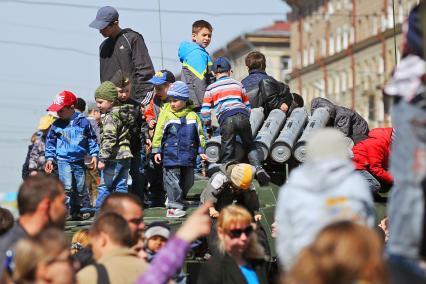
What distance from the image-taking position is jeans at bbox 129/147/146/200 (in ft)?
52.5

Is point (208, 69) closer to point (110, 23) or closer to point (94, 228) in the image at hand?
point (110, 23)

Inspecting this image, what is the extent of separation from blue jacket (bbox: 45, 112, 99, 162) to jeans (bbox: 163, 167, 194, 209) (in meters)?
0.87

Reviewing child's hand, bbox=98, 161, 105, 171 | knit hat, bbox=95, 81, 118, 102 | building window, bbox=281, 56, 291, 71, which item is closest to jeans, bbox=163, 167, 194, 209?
child's hand, bbox=98, 161, 105, 171

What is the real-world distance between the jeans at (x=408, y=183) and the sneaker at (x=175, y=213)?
736cm

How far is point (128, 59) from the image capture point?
17.2m

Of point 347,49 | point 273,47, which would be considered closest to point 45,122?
point 347,49

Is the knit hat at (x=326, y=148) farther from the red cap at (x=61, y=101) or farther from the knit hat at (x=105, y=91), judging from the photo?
the red cap at (x=61, y=101)

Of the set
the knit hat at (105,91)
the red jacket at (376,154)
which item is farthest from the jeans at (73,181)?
the red jacket at (376,154)

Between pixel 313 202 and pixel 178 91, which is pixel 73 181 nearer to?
pixel 178 91

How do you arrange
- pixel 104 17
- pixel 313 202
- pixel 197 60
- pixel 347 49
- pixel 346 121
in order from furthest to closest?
1. pixel 347 49
2. pixel 346 121
3. pixel 197 60
4. pixel 104 17
5. pixel 313 202

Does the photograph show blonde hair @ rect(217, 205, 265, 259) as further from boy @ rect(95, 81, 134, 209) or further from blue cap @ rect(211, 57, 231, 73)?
blue cap @ rect(211, 57, 231, 73)

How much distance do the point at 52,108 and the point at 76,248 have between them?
3.62 metres

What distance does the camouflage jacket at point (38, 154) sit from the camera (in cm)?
1933

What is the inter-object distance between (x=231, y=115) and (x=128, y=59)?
202 centimetres
